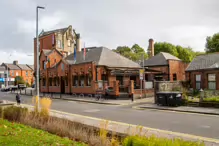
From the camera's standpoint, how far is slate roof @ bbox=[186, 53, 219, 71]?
26606 mm

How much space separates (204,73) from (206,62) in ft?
6.75

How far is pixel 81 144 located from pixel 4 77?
83424mm

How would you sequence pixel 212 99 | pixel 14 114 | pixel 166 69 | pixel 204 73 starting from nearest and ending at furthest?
pixel 14 114
pixel 212 99
pixel 204 73
pixel 166 69

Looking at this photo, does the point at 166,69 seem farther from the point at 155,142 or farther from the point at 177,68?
the point at 155,142

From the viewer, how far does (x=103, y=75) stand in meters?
33.1

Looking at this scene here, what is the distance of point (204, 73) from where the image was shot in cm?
2700

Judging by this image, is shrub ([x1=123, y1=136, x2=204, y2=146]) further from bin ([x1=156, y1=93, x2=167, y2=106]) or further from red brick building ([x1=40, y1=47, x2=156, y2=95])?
red brick building ([x1=40, y1=47, x2=156, y2=95])

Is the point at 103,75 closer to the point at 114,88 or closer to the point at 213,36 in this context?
the point at 114,88

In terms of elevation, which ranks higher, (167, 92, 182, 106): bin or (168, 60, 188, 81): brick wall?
(168, 60, 188, 81): brick wall

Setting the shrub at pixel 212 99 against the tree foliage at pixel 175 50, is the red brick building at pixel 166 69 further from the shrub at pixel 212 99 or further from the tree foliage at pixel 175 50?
the tree foliage at pixel 175 50

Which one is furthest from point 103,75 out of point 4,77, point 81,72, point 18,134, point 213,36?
point 4,77

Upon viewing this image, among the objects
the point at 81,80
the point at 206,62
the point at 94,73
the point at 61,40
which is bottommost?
the point at 81,80

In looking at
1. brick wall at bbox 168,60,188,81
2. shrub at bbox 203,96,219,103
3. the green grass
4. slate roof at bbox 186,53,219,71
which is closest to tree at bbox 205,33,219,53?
brick wall at bbox 168,60,188,81

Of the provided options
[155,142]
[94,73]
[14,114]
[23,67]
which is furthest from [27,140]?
[23,67]
